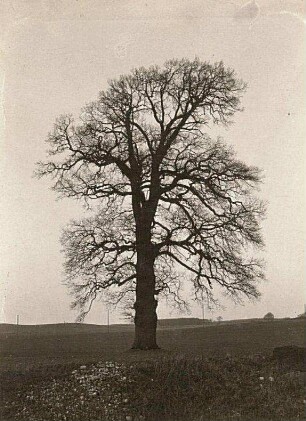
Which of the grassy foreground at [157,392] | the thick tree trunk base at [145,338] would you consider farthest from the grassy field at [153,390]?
the thick tree trunk base at [145,338]

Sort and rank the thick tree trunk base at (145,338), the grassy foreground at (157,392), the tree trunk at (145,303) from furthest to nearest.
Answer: the tree trunk at (145,303)
the thick tree trunk base at (145,338)
the grassy foreground at (157,392)

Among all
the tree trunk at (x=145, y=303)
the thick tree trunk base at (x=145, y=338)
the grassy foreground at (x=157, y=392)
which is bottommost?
the grassy foreground at (x=157, y=392)

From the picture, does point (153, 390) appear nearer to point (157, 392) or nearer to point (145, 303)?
point (157, 392)

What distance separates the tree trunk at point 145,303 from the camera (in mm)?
22656

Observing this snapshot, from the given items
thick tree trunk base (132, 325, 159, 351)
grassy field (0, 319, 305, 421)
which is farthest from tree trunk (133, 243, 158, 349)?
grassy field (0, 319, 305, 421)

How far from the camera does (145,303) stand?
74.5ft

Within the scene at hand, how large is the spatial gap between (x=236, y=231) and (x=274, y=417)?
9.21 m

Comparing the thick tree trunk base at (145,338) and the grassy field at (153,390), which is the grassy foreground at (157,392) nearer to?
the grassy field at (153,390)

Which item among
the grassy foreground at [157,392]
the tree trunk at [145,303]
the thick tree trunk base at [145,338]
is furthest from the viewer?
the tree trunk at [145,303]

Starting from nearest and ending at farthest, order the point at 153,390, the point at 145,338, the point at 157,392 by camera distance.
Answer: the point at 157,392 → the point at 153,390 → the point at 145,338

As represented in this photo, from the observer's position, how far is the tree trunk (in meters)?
22.7

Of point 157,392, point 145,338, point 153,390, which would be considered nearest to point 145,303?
point 145,338

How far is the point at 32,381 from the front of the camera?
15.9 meters

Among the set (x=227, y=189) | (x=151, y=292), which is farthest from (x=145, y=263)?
(x=227, y=189)
